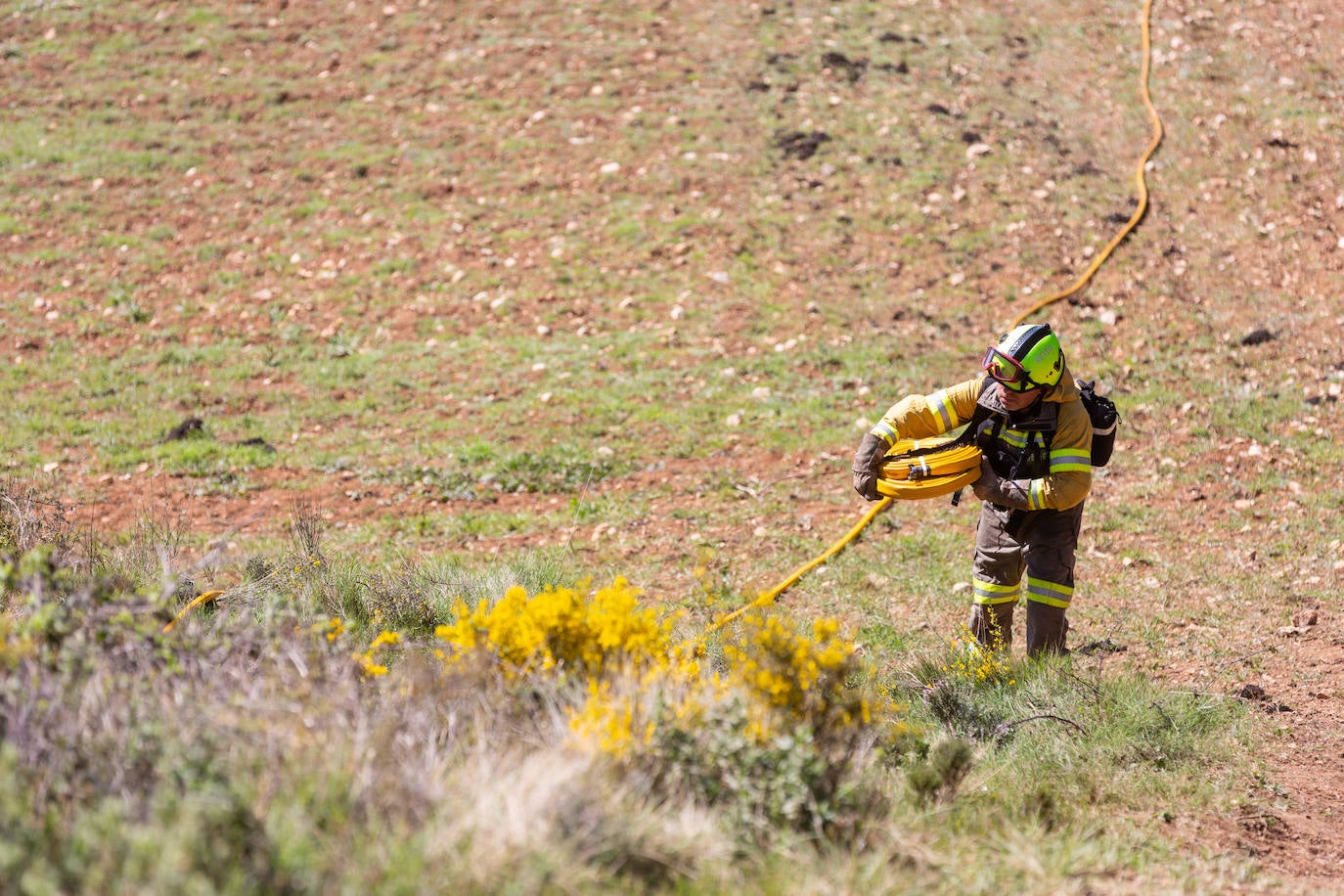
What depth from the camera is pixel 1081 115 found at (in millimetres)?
12727

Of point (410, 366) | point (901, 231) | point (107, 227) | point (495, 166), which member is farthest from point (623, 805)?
point (107, 227)

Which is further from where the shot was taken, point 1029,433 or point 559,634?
point 1029,433

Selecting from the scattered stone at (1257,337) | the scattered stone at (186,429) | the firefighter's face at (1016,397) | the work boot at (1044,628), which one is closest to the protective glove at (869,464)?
the firefighter's face at (1016,397)

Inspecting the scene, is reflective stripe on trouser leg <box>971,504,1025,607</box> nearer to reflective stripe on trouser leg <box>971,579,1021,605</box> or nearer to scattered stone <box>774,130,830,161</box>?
reflective stripe on trouser leg <box>971,579,1021,605</box>

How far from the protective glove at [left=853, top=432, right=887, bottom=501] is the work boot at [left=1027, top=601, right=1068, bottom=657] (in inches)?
38.9

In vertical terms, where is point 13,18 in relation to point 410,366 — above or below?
above

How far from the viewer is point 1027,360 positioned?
16.0ft

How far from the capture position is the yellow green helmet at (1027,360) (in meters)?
4.87

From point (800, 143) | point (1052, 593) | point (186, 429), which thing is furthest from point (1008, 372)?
point (800, 143)

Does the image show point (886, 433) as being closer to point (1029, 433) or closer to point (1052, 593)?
point (1029, 433)

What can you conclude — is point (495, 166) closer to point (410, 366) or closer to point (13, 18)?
point (410, 366)

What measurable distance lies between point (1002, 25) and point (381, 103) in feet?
27.3

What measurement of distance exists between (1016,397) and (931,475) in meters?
0.54

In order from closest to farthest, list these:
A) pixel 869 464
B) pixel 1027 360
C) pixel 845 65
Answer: pixel 1027 360
pixel 869 464
pixel 845 65
